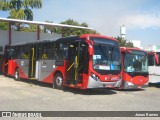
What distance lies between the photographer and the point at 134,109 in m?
11.8

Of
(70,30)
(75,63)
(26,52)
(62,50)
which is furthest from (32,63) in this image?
(70,30)

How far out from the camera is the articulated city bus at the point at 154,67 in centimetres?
2064

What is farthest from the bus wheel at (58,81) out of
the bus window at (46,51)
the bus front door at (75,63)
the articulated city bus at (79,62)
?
the bus window at (46,51)

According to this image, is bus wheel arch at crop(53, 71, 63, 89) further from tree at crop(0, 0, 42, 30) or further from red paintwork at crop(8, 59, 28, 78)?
tree at crop(0, 0, 42, 30)

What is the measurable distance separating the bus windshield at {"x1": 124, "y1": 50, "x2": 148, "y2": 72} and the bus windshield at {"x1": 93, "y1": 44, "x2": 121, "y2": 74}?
180 cm

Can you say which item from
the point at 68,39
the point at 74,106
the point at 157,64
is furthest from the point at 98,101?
the point at 157,64

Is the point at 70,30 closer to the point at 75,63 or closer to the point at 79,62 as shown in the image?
the point at 75,63

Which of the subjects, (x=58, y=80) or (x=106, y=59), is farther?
(x=58, y=80)

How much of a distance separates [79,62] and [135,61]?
13.0ft

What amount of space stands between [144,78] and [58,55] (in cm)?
491

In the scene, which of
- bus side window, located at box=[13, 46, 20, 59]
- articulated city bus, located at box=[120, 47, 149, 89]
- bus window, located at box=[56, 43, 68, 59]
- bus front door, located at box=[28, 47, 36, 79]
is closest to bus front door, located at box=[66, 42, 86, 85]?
bus window, located at box=[56, 43, 68, 59]

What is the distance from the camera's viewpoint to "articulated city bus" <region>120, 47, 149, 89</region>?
18016 millimetres

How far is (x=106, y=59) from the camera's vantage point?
52.0 feet

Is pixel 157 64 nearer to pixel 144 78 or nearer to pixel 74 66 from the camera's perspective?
pixel 144 78
